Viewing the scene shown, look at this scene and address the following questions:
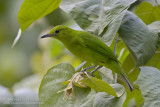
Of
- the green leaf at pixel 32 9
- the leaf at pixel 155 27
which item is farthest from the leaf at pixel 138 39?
the green leaf at pixel 32 9

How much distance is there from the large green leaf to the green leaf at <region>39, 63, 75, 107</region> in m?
0.33

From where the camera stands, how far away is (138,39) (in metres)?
1.79

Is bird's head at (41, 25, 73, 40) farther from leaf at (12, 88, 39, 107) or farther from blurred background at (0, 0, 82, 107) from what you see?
blurred background at (0, 0, 82, 107)

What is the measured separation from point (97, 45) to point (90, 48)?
0.11m

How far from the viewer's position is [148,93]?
5.47 feet

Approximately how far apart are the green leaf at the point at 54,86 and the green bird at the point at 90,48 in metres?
0.41

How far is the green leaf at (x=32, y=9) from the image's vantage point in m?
1.91

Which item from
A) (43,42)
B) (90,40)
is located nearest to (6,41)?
(43,42)

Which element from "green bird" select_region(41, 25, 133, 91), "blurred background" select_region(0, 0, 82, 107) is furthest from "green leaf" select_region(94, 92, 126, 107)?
"blurred background" select_region(0, 0, 82, 107)

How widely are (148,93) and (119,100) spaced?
0.17 m

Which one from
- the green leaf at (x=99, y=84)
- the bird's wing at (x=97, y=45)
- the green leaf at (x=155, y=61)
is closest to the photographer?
the green leaf at (x=99, y=84)

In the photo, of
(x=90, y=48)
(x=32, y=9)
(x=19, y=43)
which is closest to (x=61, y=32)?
(x=90, y=48)

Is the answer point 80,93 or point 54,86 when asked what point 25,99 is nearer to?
point 54,86

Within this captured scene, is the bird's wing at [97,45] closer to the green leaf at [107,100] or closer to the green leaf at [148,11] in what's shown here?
the green leaf at [148,11]
